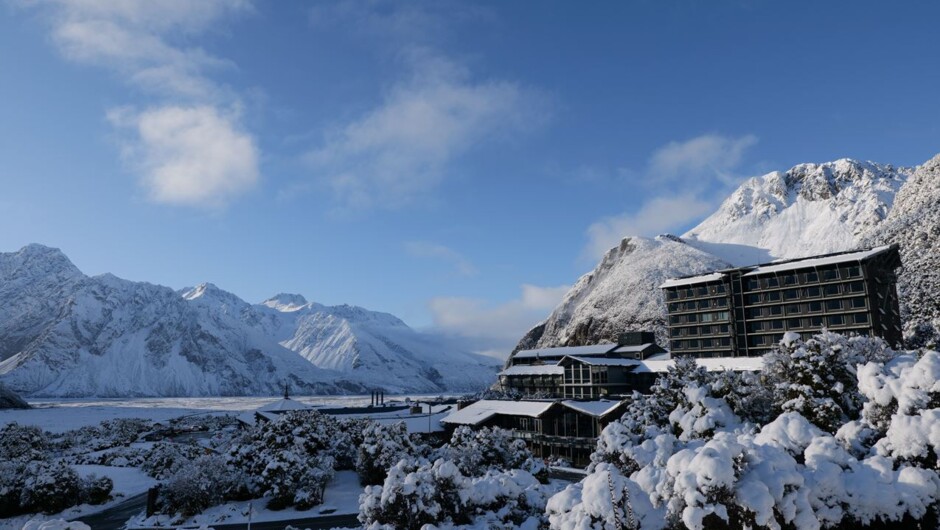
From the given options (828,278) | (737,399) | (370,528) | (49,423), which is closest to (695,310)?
(828,278)

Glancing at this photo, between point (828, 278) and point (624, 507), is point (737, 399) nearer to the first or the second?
point (624, 507)

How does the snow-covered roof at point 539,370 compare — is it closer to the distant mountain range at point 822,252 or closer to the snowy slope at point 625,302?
the distant mountain range at point 822,252

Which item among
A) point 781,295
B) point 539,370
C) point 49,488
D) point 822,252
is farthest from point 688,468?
point 822,252

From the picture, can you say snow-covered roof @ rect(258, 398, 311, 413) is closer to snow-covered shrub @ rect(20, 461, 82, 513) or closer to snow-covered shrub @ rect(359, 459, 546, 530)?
snow-covered shrub @ rect(20, 461, 82, 513)

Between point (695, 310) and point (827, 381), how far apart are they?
7776 cm

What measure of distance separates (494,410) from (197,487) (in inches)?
1487

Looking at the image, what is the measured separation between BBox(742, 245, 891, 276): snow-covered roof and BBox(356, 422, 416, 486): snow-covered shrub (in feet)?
232

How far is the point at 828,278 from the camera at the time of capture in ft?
290

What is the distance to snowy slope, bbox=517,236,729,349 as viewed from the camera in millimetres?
157875

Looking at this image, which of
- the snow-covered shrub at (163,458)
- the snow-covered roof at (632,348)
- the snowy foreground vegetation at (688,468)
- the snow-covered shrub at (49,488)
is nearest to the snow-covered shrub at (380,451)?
the snowy foreground vegetation at (688,468)

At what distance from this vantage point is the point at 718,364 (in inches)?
3270

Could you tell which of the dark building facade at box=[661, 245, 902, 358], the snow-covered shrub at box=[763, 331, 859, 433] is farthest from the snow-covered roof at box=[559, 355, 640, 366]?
the snow-covered shrub at box=[763, 331, 859, 433]

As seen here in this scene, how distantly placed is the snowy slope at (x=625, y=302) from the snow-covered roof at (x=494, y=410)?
8234cm

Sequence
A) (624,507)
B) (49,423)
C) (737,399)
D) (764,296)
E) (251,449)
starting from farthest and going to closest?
(49,423)
(764,296)
(251,449)
(737,399)
(624,507)
